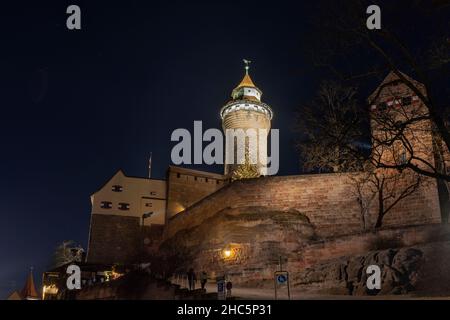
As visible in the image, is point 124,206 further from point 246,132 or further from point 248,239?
point 248,239

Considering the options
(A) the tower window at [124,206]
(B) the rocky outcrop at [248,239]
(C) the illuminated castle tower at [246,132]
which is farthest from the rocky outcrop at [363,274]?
(A) the tower window at [124,206]

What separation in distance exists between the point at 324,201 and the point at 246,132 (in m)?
19.6

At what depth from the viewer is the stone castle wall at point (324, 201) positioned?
25.5 m

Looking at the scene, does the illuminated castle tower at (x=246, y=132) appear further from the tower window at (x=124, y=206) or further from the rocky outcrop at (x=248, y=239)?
the rocky outcrop at (x=248, y=239)

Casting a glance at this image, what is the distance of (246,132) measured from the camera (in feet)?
154

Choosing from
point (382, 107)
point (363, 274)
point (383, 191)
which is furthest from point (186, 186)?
point (382, 107)

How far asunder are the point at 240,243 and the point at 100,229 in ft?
69.6

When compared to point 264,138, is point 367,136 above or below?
below

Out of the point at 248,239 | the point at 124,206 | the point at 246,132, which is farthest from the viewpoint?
the point at 246,132

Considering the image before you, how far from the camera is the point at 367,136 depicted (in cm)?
1288

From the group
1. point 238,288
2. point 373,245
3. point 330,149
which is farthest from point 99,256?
point 330,149
